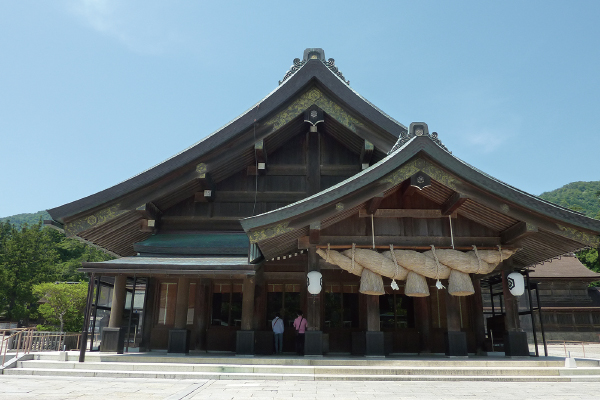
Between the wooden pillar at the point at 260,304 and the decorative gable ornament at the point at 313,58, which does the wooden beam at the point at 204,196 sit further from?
the decorative gable ornament at the point at 313,58

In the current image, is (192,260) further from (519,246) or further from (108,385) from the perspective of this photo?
(519,246)

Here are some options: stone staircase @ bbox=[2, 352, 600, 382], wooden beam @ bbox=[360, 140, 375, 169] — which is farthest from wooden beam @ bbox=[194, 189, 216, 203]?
stone staircase @ bbox=[2, 352, 600, 382]

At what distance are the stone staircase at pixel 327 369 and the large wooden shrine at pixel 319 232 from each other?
2.76ft

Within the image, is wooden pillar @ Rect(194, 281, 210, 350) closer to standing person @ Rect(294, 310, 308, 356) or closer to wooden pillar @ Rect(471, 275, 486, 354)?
standing person @ Rect(294, 310, 308, 356)

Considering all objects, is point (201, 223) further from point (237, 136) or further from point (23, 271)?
point (23, 271)

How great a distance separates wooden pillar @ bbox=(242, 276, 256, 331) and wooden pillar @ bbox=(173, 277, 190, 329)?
158 cm

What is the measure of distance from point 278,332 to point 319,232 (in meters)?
3.27

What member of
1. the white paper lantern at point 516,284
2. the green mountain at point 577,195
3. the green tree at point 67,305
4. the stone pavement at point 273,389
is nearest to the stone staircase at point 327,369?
the stone pavement at point 273,389

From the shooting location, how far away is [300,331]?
10.6m

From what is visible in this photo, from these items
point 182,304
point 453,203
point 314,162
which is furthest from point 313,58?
point 182,304

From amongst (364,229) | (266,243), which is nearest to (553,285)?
(364,229)

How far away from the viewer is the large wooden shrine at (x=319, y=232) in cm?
890

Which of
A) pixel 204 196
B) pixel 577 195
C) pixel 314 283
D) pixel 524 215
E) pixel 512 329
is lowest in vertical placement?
pixel 512 329

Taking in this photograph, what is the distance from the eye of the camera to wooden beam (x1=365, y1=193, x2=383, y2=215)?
29.6ft
